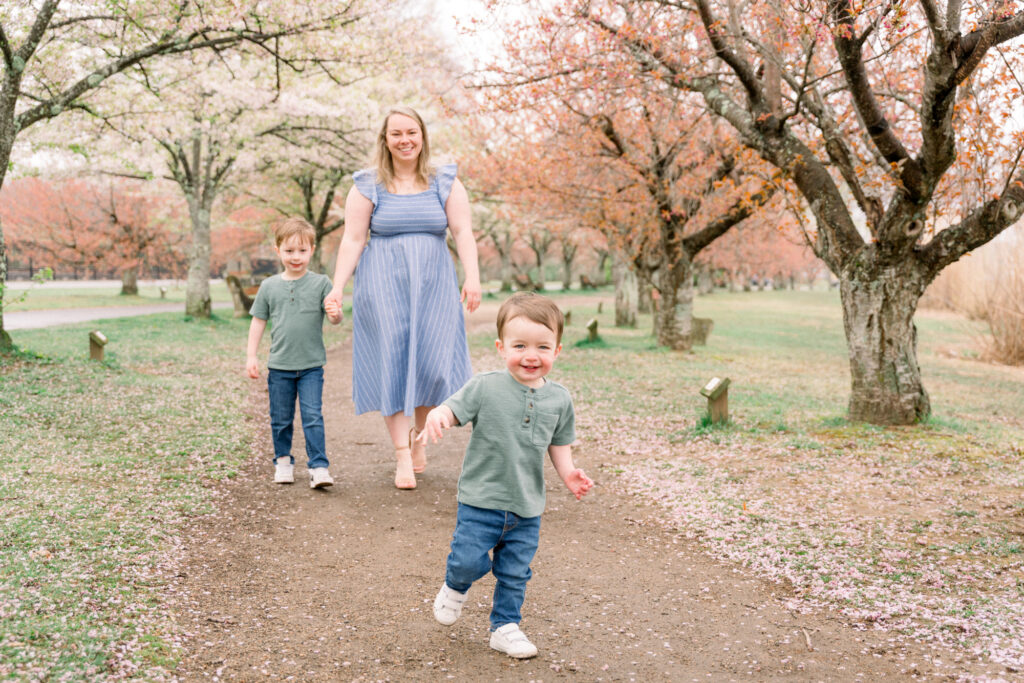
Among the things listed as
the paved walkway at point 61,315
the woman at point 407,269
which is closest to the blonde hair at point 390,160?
the woman at point 407,269

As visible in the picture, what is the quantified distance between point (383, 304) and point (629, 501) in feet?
7.99

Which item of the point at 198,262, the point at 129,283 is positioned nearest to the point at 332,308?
the point at 198,262

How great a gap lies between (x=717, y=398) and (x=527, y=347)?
5.49 metres

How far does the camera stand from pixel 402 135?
507cm

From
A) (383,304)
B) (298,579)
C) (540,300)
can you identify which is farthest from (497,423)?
(383,304)

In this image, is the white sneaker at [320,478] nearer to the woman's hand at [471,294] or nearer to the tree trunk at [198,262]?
the woman's hand at [471,294]

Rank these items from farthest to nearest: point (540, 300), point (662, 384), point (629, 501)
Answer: point (662, 384) → point (629, 501) → point (540, 300)

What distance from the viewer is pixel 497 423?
3.27 meters

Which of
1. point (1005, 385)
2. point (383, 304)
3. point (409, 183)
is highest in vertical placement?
point (409, 183)

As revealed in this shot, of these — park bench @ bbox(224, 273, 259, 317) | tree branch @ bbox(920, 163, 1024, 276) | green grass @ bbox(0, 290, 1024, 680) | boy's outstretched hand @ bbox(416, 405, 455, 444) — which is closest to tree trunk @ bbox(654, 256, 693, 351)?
green grass @ bbox(0, 290, 1024, 680)

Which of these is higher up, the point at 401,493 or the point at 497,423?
the point at 497,423

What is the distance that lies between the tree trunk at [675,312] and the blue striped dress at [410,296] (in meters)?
11.5

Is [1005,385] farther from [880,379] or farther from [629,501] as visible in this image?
[629,501]

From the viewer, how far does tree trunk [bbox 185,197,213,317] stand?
19.9m
